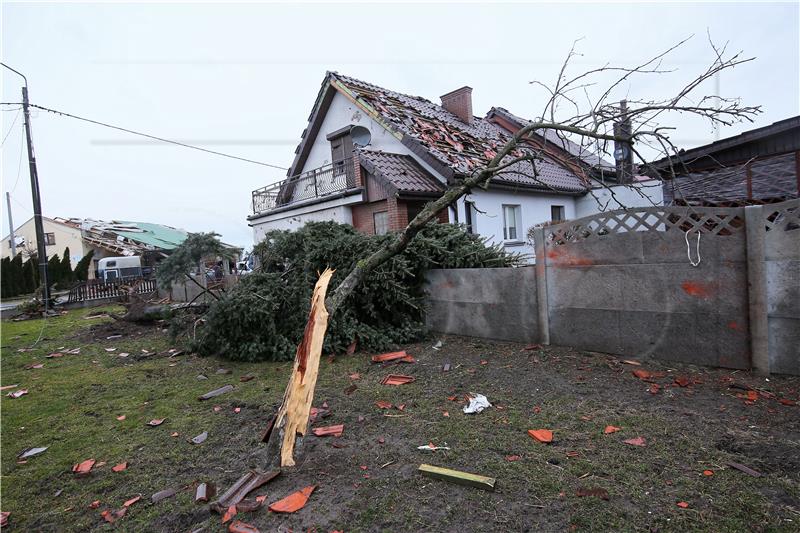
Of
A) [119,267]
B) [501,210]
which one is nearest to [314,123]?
[501,210]

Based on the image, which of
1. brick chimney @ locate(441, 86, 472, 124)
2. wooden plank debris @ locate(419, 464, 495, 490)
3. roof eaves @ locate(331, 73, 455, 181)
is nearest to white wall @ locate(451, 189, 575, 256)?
roof eaves @ locate(331, 73, 455, 181)

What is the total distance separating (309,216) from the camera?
612 inches

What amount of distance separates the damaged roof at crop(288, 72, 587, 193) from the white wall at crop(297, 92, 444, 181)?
24 centimetres

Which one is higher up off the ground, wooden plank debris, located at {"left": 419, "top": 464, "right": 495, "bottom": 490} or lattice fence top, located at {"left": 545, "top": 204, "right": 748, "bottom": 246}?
lattice fence top, located at {"left": 545, "top": 204, "right": 748, "bottom": 246}

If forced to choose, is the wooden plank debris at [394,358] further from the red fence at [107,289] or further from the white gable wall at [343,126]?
the red fence at [107,289]

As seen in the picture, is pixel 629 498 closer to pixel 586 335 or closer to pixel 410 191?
pixel 586 335

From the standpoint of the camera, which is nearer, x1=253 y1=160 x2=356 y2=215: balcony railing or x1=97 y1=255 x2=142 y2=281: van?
x1=253 y1=160 x2=356 y2=215: balcony railing

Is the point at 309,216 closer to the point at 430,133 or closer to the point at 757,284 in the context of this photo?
the point at 430,133

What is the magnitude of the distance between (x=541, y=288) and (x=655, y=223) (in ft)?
5.46

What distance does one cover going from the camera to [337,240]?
7332mm

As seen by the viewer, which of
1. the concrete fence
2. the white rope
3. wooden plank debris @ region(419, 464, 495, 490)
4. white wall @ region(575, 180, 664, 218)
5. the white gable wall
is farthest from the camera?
the white gable wall

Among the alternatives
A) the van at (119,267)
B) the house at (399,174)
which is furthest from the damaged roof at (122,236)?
the house at (399,174)

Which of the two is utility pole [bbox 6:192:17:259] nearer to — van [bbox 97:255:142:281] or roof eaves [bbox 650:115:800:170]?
van [bbox 97:255:142:281]

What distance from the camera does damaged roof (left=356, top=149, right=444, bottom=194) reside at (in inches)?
481
